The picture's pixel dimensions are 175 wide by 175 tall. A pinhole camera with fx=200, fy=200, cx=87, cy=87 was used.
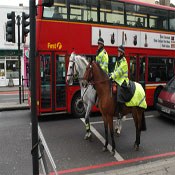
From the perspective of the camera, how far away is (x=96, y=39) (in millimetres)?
8219

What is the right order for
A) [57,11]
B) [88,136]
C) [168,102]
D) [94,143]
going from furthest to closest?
[57,11]
[168,102]
[88,136]
[94,143]

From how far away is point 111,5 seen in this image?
852 cm

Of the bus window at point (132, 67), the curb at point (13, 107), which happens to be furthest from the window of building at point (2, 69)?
the bus window at point (132, 67)

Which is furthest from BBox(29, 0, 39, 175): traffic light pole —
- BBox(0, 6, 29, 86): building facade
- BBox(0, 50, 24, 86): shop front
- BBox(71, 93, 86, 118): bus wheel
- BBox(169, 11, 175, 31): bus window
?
BBox(0, 50, 24, 86): shop front

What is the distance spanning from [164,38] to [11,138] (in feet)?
26.7

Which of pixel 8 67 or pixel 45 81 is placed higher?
pixel 8 67

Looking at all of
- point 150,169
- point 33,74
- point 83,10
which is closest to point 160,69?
point 83,10

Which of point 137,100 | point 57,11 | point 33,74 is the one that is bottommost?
point 137,100

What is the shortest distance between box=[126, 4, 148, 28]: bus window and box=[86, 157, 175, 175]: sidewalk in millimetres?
6506

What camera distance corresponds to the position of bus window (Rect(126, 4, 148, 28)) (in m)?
8.86

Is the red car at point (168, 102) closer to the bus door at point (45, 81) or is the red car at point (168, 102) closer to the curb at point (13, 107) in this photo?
the bus door at point (45, 81)

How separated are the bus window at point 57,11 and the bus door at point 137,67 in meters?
3.53

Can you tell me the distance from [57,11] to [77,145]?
4.96 m

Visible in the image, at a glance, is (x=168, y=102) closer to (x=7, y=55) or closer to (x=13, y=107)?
(x=13, y=107)
